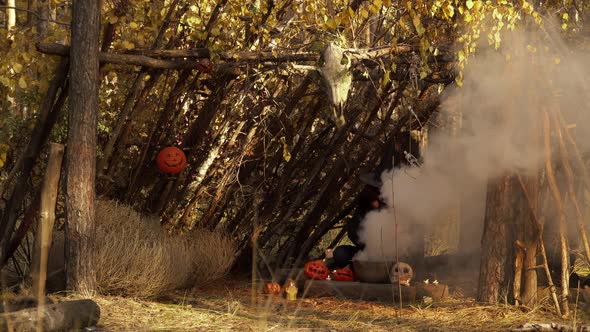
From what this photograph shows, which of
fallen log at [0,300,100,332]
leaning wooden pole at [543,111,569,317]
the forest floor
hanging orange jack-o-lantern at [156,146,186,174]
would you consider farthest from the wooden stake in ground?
leaning wooden pole at [543,111,569,317]

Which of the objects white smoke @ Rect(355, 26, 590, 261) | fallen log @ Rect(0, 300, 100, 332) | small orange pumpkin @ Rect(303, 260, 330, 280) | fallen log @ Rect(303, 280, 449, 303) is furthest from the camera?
small orange pumpkin @ Rect(303, 260, 330, 280)

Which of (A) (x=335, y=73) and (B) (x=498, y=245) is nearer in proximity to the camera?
(A) (x=335, y=73)

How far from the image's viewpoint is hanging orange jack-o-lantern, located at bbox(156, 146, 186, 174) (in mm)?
8914

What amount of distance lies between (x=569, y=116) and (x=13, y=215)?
5.31 metres

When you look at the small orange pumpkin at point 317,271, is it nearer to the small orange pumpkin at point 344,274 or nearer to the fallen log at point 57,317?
the small orange pumpkin at point 344,274

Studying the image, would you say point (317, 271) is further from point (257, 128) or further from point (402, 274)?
point (257, 128)

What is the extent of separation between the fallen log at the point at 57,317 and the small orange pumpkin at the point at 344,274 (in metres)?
2.96

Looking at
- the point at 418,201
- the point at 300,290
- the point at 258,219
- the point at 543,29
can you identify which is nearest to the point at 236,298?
the point at 300,290

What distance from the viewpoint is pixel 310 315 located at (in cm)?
737

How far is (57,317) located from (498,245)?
3.86 m

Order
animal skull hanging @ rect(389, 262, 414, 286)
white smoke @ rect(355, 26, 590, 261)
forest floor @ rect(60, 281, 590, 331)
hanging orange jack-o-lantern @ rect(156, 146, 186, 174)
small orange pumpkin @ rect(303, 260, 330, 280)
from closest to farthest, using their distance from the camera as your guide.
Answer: forest floor @ rect(60, 281, 590, 331) → white smoke @ rect(355, 26, 590, 261) → animal skull hanging @ rect(389, 262, 414, 286) → small orange pumpkin @ rect(303, 260, 330, 280) → hanging orange jack-o-lantern @ rect(156, 146, 186, 174)

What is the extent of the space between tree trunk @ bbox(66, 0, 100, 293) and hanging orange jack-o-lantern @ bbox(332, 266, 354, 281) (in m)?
2.48

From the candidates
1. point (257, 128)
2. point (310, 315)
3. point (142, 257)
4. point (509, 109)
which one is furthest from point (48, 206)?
point (509, 109)

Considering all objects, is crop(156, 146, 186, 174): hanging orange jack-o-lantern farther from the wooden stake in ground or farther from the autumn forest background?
the wooden stake in ground
